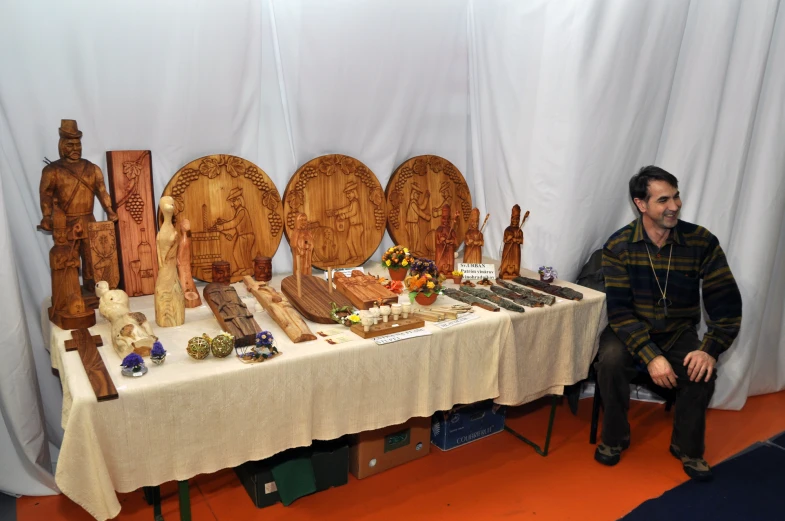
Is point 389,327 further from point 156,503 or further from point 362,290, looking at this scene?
point 156,503

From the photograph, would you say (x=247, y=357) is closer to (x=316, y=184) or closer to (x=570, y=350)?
(x=316, y=184)

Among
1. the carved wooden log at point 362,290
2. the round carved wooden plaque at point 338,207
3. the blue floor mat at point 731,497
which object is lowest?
the blue floor mat at point 731,497

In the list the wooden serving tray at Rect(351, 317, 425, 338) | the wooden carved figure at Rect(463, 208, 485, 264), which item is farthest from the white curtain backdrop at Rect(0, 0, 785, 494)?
the wooden serving tray at Rect(351, 317, 425, 338)

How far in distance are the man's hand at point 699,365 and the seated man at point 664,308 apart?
0.03 metres

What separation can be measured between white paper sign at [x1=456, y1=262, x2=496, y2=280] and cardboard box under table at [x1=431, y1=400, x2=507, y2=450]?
670 millimetres

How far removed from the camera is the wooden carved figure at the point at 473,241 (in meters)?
3.09

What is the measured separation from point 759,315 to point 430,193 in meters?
2.09

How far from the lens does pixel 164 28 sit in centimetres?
251

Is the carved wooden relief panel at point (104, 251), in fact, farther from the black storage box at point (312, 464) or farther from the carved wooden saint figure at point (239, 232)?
the black storage box at point (312, 464)

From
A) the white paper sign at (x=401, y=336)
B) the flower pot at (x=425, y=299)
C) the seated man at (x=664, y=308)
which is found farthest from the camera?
the seated man at (x=664, y=308)

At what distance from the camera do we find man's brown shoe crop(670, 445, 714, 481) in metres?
2.79

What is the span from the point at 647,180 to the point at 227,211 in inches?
80.8

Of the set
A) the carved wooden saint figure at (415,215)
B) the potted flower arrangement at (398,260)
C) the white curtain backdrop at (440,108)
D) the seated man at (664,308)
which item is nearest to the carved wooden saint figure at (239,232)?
the white curtain backdrop at (440,108)

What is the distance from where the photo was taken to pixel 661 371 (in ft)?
8.87
